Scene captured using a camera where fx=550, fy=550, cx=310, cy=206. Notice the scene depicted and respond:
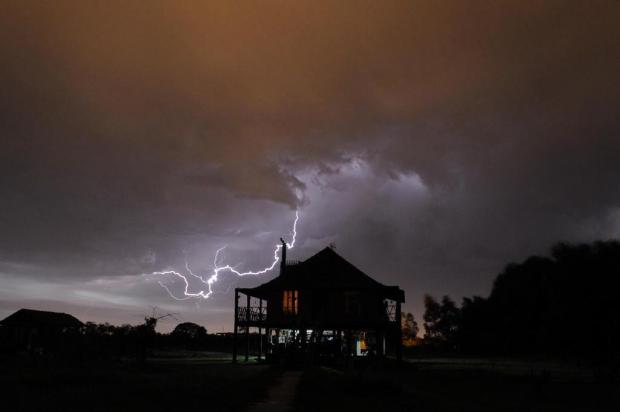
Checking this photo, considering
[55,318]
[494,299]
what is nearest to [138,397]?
[55,318]

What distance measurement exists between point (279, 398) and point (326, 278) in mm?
24148

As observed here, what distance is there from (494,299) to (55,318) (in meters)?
52.4

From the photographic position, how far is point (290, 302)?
40.6 metres

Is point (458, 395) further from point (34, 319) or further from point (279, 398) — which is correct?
point (34, 319)

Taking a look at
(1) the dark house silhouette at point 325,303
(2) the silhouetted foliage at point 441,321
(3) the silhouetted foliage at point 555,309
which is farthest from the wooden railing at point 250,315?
(2) the silhouetted foliage at point 441,321

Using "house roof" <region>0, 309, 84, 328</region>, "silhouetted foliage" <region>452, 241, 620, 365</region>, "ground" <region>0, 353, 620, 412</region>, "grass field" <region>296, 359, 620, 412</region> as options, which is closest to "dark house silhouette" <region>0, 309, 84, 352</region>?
"house roof" <region>0, 309, 84, 328</region>

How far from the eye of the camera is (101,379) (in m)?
20.2

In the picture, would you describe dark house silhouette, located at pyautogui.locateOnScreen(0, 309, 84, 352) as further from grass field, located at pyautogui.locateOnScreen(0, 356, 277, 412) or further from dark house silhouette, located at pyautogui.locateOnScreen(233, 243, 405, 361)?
grass field, located at pyautogui.locateOnScreen(0, 356, 277, 412)

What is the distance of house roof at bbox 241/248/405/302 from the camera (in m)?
38.4

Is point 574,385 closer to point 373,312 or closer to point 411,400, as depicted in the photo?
point 411,400

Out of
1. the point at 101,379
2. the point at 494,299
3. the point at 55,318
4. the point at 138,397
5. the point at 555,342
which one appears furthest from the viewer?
the point at 494,299

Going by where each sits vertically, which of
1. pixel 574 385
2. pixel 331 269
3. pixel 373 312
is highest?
pixel 331 269

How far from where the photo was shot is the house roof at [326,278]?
38.4 meters

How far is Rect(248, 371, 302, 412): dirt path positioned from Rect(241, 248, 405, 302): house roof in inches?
616
